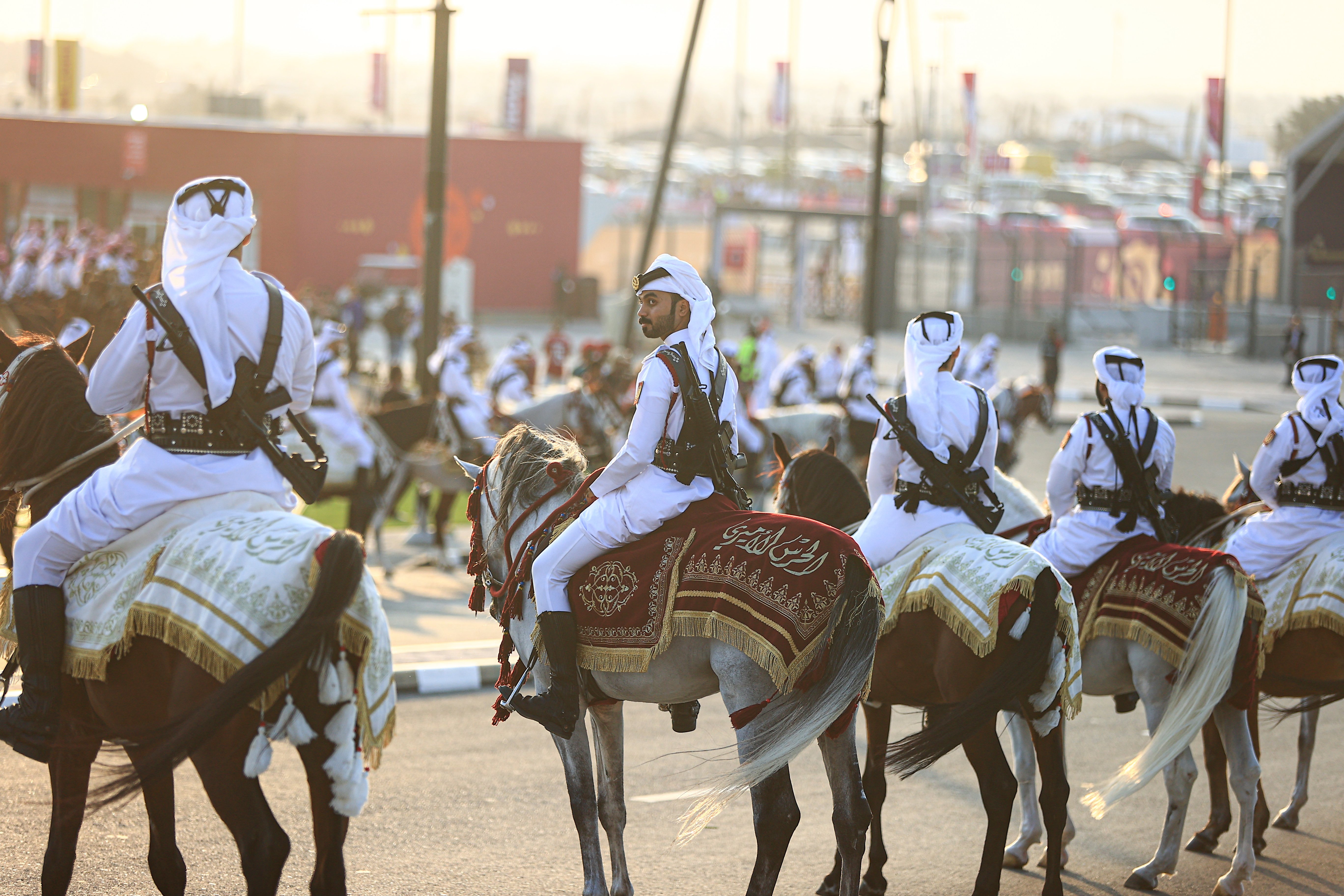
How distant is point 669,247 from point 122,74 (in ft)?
519

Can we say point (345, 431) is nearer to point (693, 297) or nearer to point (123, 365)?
point (693, 297)

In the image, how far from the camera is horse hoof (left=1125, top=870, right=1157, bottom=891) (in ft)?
20.9

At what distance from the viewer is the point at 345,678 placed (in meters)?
4.72

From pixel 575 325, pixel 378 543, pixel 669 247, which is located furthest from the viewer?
pixel 669 247

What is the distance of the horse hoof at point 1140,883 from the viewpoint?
251 inches

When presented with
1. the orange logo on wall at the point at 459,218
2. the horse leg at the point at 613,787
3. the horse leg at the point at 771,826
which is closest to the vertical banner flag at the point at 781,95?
the orange logo on wall at the point at 459,218

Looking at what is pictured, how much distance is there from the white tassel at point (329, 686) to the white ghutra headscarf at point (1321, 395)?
5143mm

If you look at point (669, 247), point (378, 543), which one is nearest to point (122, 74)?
point (669, 247)

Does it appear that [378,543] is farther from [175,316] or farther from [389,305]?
[389,305]

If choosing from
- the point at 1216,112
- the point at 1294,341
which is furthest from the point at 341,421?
the point at 1216,112

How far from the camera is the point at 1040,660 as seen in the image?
5797 mm

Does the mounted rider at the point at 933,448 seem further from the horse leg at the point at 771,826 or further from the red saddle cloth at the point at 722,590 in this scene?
the horse leg at the point at 771,826

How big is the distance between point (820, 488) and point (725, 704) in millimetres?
1648

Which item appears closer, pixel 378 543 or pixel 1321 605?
pixel 1321 605
